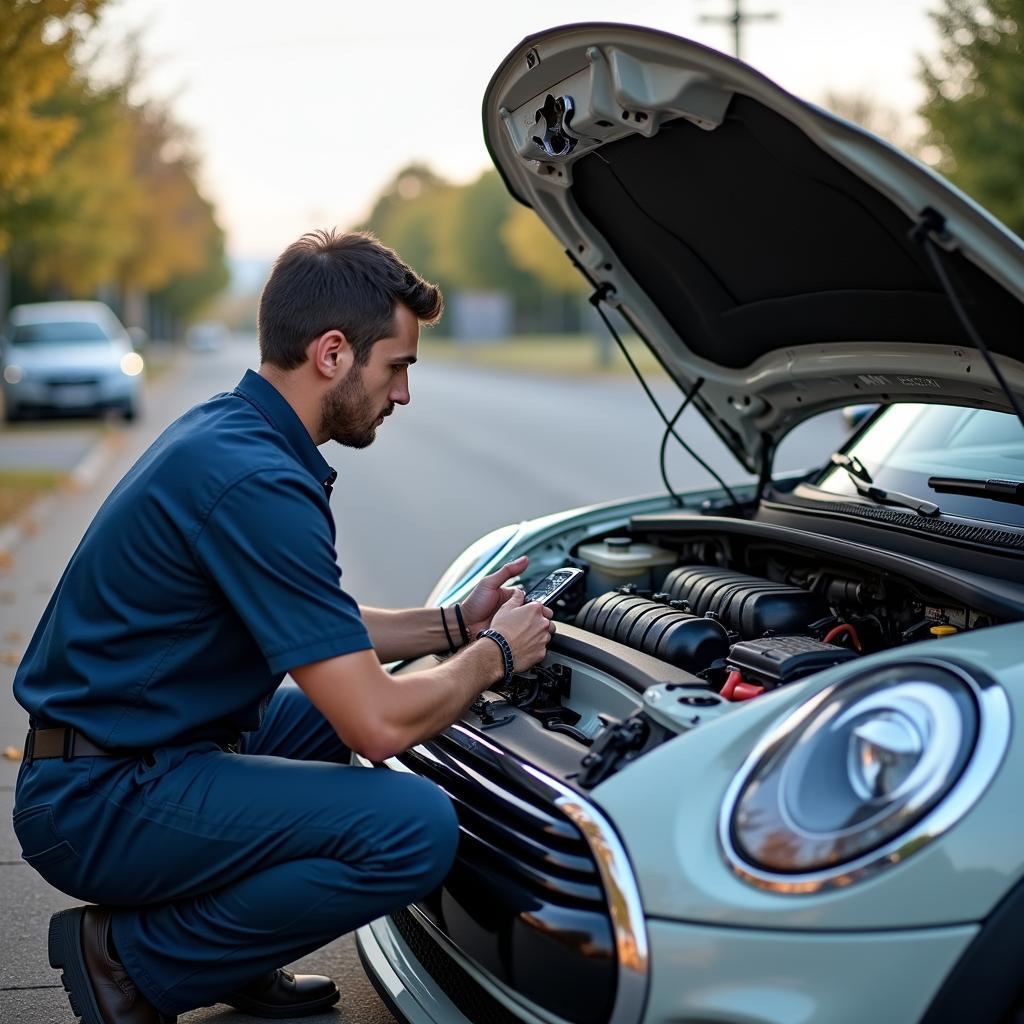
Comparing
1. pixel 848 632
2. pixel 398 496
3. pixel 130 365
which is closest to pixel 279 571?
pixel 848 632

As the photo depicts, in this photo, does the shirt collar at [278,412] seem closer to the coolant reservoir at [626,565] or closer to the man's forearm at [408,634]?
the man's forearm at [408,634]

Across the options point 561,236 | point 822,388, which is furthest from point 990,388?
point 561,236

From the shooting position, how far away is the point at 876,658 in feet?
7.38

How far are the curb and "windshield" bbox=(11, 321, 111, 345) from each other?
109 inches

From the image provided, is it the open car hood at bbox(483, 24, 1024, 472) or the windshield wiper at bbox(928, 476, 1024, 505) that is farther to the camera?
the windshield wiper at bbox(928, 476, 1024, 505)

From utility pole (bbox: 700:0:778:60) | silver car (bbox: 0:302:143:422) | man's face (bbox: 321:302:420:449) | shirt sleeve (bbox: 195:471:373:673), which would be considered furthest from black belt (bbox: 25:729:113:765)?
utility pole (bbox: 700:0:778:60)

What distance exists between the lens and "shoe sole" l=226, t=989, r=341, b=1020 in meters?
2.97

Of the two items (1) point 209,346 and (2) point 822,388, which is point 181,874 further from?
(1) point 209,346

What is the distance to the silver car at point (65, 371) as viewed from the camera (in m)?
18.7

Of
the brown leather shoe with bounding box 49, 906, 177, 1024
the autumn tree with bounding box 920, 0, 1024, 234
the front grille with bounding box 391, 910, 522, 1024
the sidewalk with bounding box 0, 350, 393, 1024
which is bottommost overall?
the sidewalk with bounding box 0, 350, 393, 1024

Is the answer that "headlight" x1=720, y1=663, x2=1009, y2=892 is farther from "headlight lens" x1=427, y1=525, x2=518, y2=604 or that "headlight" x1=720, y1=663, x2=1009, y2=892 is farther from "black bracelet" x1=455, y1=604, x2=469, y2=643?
"headlight lens" x1=427, y1=525, x2=518, y2=604

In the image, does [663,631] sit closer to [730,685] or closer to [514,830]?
[730,685]

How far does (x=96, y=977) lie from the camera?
2.59 meters

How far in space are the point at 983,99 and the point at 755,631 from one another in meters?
16.1
